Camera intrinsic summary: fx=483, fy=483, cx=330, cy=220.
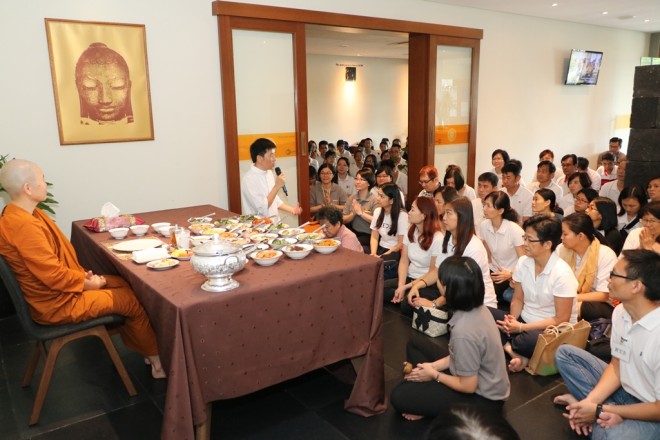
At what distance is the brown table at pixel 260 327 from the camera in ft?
6.23

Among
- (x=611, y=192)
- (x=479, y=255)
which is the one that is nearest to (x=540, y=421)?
(x=479, y=255)

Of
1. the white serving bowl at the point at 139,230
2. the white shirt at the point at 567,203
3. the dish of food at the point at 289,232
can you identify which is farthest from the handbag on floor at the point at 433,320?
the white shirt at the point at 567,203

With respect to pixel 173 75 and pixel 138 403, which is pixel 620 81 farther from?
pixel 138 403

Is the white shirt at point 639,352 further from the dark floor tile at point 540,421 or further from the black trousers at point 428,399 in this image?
the black trousers at point 428,399

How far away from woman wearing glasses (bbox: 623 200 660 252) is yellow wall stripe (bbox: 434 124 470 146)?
3261mm

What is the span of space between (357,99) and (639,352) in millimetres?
9451

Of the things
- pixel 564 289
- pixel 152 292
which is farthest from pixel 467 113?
pixel 152 292

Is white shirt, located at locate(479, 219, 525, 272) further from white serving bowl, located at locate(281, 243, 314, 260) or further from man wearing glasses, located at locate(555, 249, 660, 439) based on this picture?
white serving bowl, located at locate(281, 243, 314, 260)

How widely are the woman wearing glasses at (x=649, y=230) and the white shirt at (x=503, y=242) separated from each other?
730 millimetres

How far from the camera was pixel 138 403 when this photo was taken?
256 centimetres

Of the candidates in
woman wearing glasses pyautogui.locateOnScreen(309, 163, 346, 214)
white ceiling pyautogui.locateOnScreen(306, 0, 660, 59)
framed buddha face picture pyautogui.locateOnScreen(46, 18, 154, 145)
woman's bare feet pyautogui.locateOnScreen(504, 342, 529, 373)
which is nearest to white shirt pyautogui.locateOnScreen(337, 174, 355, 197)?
woman wearing glasses pyautogui.locateOnScreen(309, 163, 346, 214)

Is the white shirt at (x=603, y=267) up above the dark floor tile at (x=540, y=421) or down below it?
above

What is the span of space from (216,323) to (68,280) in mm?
931

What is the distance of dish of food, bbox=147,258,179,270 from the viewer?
2398 millimetres
